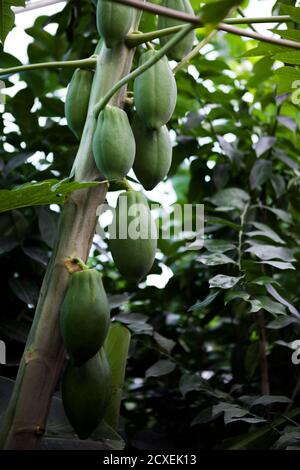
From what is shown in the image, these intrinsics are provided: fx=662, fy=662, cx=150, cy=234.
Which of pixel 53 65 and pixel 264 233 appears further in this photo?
pixel 264 233

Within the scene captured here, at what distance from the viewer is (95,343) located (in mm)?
666

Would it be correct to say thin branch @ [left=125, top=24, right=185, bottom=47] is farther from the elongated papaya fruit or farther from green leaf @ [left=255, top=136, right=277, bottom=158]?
green leaf @ [left=255, top=136, right=277, bottom=158]

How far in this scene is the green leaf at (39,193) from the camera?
2.20 feet

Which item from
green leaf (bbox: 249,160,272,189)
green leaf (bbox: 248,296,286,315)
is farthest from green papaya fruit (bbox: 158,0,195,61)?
green leaf (bbox: 249,160,272,189)

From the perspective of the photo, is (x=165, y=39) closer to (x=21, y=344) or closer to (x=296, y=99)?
(x=296, y=99)

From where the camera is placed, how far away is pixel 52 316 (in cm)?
70

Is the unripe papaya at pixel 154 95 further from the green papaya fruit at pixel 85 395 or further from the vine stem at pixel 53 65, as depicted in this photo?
the green papaya fruit at pixel 85 395

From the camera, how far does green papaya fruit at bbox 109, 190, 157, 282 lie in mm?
707

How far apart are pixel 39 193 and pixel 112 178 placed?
8 centimetres

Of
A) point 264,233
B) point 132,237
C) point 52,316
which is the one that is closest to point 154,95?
point 132,237

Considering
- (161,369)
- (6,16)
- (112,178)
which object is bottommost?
(161,369)

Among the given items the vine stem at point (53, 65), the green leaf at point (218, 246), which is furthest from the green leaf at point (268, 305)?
the vine stem at point (53, 65)

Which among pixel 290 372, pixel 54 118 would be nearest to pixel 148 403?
pixel 290 372

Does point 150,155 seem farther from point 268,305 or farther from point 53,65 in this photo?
point 268,305
